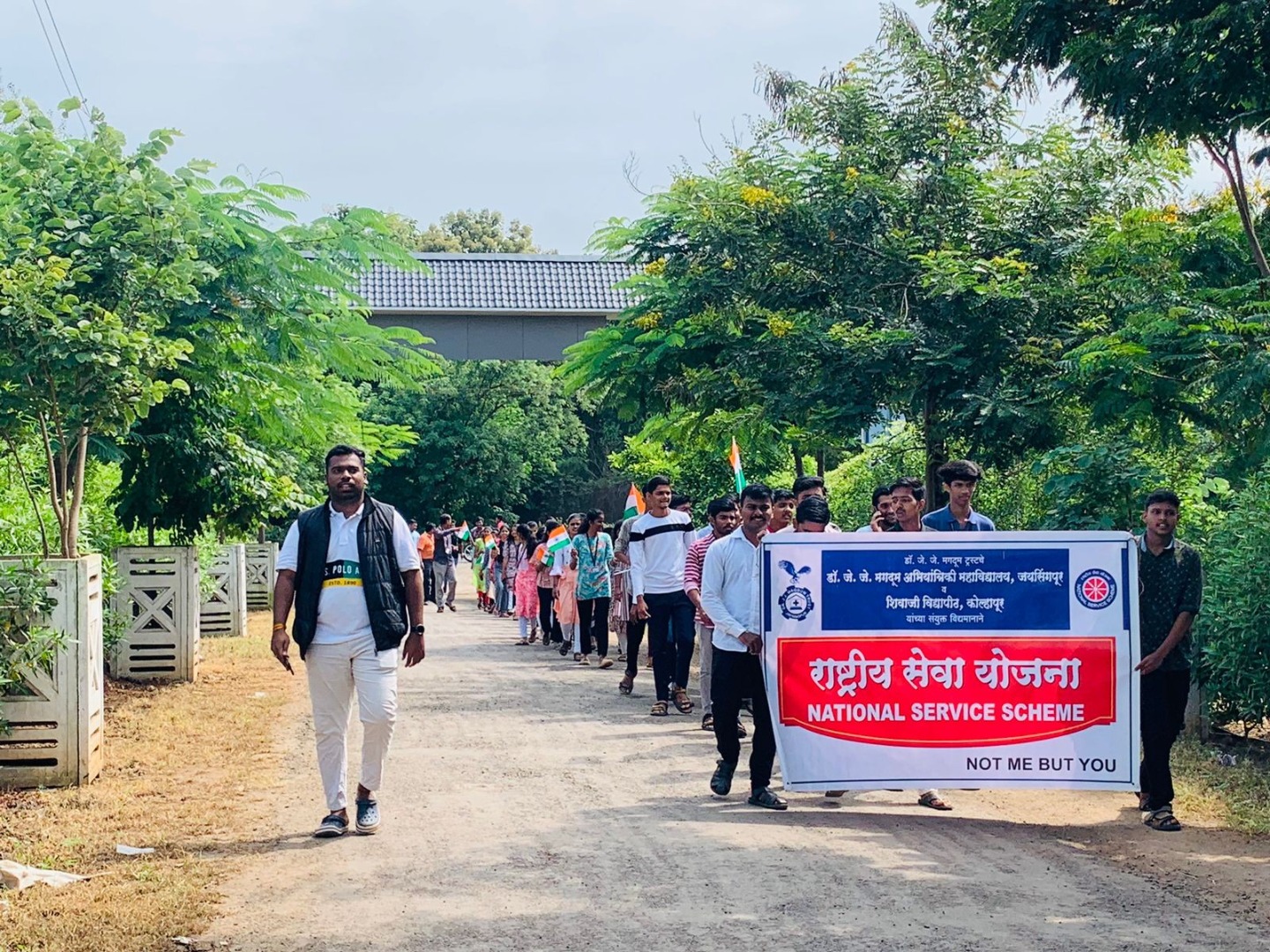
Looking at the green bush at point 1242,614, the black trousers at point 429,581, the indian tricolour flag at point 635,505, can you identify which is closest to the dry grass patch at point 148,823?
the green bush at point 1242,614

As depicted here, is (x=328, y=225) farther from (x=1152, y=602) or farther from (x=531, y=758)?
(x=1152, y=602)

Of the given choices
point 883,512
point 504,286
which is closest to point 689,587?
point 883,512

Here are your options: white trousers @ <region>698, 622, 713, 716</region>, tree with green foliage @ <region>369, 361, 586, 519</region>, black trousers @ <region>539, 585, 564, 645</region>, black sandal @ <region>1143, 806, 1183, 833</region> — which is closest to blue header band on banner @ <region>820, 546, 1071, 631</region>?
black sandal @ <region>1143, 806, 1183, 833</region>

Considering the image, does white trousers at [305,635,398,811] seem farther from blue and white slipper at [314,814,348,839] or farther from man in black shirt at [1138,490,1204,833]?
man in black shirt at [1138,490,1204,833]

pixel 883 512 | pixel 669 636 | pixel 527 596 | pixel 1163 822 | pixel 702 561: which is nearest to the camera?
pixel 1163 822

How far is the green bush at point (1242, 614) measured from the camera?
10.1m

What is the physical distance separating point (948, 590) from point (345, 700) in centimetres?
336

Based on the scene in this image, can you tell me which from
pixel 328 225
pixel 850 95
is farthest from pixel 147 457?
pixel 850 95

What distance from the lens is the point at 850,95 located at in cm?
1761

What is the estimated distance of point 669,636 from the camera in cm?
1380

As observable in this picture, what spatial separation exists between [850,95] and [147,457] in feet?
27.9

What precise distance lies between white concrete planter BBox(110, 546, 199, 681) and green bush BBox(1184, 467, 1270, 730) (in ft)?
31.8

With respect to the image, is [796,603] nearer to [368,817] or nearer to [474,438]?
[368,817]

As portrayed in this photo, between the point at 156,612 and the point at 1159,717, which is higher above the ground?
the point at 156,612
